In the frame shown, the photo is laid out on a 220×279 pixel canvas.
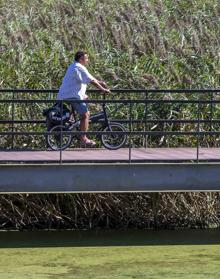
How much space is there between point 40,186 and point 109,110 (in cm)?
386

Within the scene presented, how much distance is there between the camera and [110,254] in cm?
1316

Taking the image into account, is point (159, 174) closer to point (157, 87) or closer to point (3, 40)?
point (157, 87)

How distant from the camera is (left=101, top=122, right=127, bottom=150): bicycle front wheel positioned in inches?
586

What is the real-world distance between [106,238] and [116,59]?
4797 mm

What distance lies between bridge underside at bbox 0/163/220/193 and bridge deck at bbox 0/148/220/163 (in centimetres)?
24

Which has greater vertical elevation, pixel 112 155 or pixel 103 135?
pixel 103 135

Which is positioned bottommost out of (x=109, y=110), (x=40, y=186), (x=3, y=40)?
(x=40, y=186)

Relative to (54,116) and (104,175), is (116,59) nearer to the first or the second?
(54,116)

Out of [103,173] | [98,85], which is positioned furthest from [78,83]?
[103,173]

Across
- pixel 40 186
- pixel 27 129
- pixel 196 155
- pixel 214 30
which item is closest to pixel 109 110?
pixel 27 129

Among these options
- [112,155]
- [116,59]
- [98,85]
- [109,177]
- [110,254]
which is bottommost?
[110,254]

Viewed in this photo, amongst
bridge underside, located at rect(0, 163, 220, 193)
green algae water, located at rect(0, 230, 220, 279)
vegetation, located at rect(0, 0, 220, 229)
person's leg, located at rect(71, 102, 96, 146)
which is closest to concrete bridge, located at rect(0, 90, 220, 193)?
bridge underside, located at rect(0, 163, 220, 193)

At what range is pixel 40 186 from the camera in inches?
504

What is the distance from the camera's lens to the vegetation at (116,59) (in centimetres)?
1496
